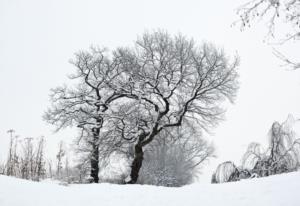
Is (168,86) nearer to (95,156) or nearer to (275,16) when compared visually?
(95,156)

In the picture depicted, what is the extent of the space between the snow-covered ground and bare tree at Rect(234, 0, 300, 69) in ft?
7.57

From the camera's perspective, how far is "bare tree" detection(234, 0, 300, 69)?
15.0 ft

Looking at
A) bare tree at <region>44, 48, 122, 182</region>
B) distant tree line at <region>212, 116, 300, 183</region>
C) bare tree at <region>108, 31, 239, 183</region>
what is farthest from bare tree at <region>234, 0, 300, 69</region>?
bare tree at <region>44, 48, 122, 182</region>

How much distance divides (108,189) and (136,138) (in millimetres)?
10506

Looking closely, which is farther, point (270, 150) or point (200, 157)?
point (200, 157)

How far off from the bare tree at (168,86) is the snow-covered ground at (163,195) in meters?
10.5

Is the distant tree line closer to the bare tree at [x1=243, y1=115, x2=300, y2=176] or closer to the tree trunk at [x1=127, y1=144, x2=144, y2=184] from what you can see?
the bare tree at [x1=243, y1=115, x2=300, y2=176]

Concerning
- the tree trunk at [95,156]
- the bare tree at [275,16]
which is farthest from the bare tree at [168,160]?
the bare tree at [275,16]

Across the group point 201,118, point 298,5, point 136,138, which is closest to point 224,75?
point 201,118

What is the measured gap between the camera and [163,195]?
22.7 feet

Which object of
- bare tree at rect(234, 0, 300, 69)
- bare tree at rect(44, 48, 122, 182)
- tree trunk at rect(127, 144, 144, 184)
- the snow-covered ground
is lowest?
the snow-covered ground

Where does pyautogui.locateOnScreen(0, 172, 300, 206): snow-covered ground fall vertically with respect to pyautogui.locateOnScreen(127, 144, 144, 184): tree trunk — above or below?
below

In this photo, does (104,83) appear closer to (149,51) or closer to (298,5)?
(149,51)

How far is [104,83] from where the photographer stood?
19.7m
